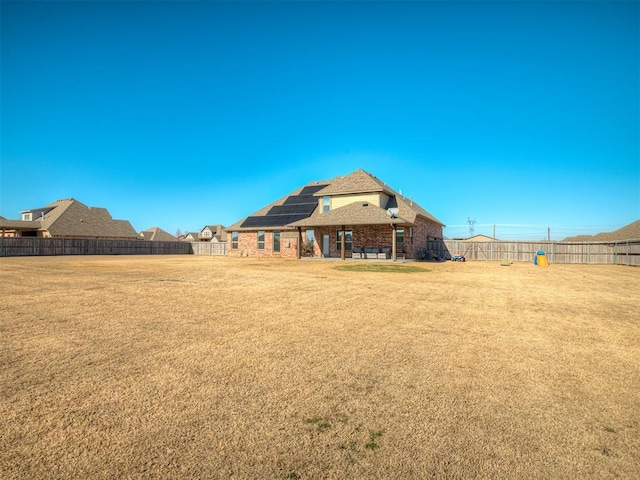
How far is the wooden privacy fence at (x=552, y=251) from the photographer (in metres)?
24.8

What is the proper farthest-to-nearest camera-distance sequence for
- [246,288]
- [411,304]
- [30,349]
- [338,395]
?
1. [246,288]
2. [411,304]
3. [30,349]
4. [338,395]

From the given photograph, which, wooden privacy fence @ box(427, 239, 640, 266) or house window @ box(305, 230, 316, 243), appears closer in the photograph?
wooden privacy fence @ box(427, 239, 640, 266)

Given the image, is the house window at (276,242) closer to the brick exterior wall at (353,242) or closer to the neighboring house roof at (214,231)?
the brick exterior wall at (353,242)

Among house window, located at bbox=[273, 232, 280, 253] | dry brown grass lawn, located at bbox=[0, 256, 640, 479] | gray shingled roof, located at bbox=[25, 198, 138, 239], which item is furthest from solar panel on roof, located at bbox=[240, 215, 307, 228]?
gray shingled roof, located at bbox=[25, 198, 138, 239]

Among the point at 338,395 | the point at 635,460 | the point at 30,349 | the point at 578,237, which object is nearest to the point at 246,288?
the point at 30,349

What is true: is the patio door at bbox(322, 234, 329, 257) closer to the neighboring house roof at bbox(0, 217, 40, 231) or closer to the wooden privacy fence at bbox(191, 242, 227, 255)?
the wooden privacy fence at bbox(191, 242, 227, 255)

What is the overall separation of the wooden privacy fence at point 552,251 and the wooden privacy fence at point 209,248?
24.5m

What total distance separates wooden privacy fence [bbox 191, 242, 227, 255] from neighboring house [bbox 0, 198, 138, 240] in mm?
13422

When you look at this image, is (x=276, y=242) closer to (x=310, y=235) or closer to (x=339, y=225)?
(x=310, y=235)

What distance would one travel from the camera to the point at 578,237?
167 ft

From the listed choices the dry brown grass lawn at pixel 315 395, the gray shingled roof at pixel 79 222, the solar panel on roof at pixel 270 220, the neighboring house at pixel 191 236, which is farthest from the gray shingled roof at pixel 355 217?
the neighboring house at pixel 191 236

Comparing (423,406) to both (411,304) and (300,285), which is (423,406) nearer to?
(411,304)

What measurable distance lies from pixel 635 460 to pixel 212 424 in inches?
127

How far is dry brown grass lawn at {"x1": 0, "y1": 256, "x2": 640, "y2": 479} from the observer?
2326mm
